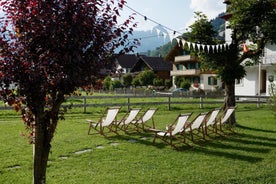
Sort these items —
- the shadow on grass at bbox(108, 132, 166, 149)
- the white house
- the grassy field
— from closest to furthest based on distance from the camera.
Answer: the grassy field, the shadow on grass at bbox(108, 132, 166, 149), the white house

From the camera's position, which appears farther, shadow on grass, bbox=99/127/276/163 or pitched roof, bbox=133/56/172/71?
pitched roof, bbox=133/56/172/71

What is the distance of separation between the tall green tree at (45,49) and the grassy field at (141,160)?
1618 mm

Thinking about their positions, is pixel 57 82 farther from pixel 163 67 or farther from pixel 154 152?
pixel 163 67

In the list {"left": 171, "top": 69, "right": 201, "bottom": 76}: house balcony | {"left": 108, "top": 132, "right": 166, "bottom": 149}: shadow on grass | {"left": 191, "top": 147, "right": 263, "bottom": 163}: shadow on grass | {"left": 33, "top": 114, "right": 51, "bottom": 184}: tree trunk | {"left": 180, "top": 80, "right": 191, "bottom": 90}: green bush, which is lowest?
{"left": 191, "top": 147, "right": 263, "bottom": 163}: shadow on grass

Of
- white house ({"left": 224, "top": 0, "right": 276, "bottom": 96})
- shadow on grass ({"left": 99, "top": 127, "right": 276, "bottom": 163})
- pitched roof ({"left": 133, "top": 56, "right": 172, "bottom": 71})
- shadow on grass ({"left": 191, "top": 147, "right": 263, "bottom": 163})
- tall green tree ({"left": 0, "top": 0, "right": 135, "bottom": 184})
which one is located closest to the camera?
tall green tree ({"left": 0, "top": 0, "right": 135, "bottom": 184})

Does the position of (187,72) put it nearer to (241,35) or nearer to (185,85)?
(185,85)

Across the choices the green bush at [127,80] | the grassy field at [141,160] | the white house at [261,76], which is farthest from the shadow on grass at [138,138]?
the green bush at [127,80]

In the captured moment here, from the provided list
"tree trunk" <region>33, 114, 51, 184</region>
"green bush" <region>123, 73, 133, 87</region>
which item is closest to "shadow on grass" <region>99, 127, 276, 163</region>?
"tree trunk" <region>33, 114, 51, 184</region>

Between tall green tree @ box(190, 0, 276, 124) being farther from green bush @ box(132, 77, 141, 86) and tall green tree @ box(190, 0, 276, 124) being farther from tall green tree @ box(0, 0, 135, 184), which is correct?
green bush @ box(132, 77, 141, 86)

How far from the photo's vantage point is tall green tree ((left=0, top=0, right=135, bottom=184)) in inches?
142

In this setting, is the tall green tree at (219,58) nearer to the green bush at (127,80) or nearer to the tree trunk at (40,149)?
the tree trunk at (40,149)

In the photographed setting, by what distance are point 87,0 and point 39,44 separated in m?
0.77

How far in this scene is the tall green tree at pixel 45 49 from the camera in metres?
3.60

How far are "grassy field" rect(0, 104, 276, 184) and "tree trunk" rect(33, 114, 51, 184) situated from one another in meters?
1.02
